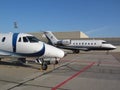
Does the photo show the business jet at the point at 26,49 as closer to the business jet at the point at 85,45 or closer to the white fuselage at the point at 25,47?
the white fuselage at the point at 25,47

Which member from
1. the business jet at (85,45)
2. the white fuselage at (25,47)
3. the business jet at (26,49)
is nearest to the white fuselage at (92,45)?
the business jet at (85,45)

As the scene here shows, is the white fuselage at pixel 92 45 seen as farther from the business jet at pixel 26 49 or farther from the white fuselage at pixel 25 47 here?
the white fuselage at pixel 25 47

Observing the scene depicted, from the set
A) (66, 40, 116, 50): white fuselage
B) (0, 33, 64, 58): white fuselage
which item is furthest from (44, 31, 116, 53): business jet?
(0, 33, 64, 58): white fuselage

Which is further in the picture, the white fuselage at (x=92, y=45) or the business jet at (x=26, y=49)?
the white fuselage at (x=92, y=45)

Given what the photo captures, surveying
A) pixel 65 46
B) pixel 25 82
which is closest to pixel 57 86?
pixel 25 82

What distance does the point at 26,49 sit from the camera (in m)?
15.7

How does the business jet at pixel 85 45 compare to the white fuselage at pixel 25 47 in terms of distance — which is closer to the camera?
the white fuselage at pixel 25 47

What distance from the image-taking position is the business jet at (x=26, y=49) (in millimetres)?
15219

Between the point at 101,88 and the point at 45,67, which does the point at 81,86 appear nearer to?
the point at 101,88

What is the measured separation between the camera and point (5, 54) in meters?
16.5

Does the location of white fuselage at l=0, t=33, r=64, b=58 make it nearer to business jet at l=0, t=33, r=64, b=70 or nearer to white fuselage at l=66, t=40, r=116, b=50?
business jet at l=0, t=33, r=64, b=70

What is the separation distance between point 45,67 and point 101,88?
238 inches

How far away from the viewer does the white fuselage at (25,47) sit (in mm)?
15234

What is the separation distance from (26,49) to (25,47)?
171mm
